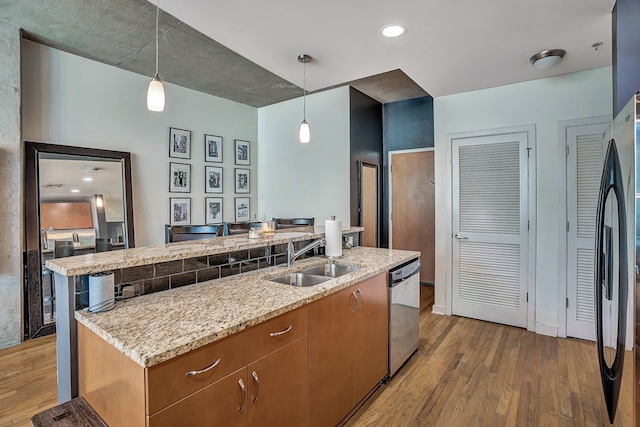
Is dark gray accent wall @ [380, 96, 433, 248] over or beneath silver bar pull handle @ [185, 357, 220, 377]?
over

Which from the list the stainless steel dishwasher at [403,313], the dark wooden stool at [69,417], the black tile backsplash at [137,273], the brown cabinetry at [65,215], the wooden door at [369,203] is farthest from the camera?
the wooden door at [369,203]

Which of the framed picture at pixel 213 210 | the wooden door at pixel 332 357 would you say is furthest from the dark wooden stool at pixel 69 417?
the framed picture at pixel 213 210

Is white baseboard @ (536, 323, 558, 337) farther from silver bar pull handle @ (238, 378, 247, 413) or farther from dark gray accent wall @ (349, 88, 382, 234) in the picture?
silver bar pull handle @ (238, 378, 247, 413)

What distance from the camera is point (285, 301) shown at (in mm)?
1518

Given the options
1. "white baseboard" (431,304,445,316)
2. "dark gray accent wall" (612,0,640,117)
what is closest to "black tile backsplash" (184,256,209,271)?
"dark gray accent wall" (612,0,640,117)

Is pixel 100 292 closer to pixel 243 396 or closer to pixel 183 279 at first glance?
pixel 183 279

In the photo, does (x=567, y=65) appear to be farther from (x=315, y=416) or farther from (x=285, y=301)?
(x=315, y=416)

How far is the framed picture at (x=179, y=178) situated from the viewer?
4.43m

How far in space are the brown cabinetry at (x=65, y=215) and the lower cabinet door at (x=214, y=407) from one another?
3.20 meters

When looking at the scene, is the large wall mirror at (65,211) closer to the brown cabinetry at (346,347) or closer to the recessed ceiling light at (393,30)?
the brown cabinetry at (346,347)

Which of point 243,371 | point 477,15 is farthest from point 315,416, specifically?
point 477,15

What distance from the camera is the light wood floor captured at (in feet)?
6.61

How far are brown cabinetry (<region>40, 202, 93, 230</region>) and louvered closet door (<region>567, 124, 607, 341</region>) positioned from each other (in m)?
4.88

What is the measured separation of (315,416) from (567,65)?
341cm
